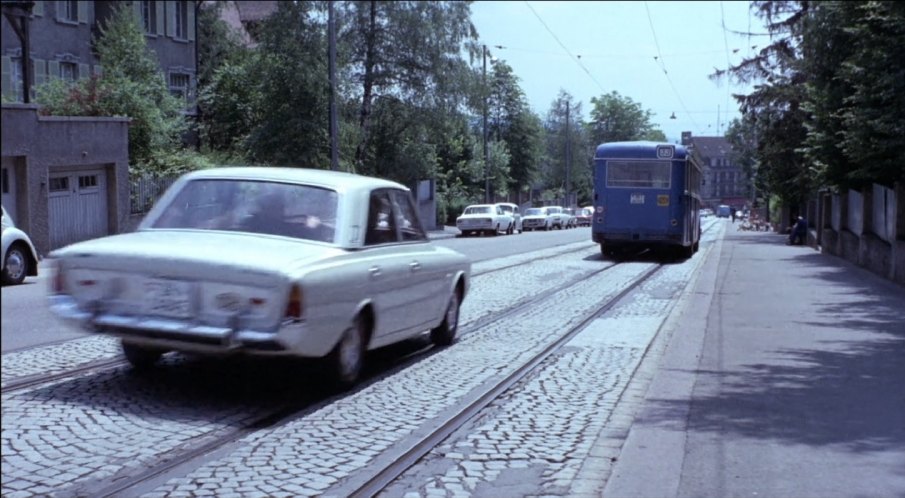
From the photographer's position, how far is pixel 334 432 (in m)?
6.47

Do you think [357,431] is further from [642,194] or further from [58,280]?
[642,194]

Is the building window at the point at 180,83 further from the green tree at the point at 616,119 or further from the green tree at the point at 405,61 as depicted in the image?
the green tree at the point at 616,119

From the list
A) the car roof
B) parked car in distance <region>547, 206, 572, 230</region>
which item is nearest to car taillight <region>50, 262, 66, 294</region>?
the car roof

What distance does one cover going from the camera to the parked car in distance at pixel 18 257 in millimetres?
15484

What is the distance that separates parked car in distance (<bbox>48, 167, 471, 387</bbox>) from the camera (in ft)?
21.6

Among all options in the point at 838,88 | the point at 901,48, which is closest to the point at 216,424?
the point at 901,48

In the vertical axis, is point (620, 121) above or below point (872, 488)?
above

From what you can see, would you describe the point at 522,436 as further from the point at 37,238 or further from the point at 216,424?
the point at 37,238

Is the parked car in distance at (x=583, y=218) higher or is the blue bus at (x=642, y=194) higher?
the blue bus at (x=642, y=194)

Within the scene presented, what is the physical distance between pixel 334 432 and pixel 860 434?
11.1ft

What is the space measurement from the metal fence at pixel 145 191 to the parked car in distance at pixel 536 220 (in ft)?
114

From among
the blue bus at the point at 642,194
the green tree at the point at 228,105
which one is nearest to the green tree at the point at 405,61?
the blue bus at the point at 642,194

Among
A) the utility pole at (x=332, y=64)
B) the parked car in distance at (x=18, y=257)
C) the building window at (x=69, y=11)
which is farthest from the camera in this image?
the building window at (x=69, y=11)

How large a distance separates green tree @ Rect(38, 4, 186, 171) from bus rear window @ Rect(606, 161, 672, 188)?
12145 millimetres
